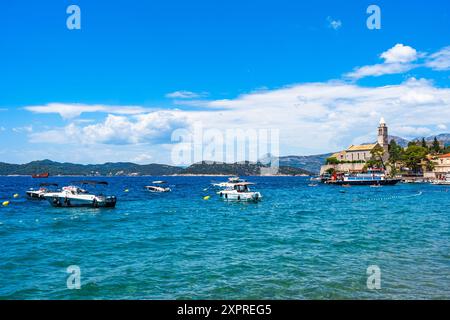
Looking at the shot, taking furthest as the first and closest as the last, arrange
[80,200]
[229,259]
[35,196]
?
[35,196]
[80,200]
[229,259]

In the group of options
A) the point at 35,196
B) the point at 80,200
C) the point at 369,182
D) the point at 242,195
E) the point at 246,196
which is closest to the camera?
the point at 80,200

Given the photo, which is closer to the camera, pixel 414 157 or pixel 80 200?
pixel 80 200

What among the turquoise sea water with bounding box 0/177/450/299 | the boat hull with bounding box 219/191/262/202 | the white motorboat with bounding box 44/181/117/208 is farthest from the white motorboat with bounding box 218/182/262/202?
the turquoise sea water with bounding box 0/177/450/299

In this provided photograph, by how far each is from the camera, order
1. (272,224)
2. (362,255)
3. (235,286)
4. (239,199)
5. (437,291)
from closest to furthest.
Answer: (437,291), (235,286), (362,255), (272,224), (239,199)

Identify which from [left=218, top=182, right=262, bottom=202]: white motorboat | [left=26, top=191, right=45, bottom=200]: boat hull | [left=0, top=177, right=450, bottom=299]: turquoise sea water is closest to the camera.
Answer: [left=0, top=177, right=450, bottom=299]: turquoise sea water

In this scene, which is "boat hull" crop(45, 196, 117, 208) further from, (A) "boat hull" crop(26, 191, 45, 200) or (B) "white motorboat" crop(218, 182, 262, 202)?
(B) "white motorboat" crop(218, 182, 262, 202)

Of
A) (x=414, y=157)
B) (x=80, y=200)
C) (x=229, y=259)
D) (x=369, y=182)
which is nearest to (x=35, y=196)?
(x=80, y=200)

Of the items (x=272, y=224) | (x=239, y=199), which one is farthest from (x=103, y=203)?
(x=272, y=224)

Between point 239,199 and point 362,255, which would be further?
point 239,199

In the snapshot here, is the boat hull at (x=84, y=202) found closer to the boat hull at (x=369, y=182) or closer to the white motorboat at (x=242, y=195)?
the white motorboat at (x=242, y=195)

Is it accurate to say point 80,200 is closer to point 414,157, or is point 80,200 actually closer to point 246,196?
point 246,196
